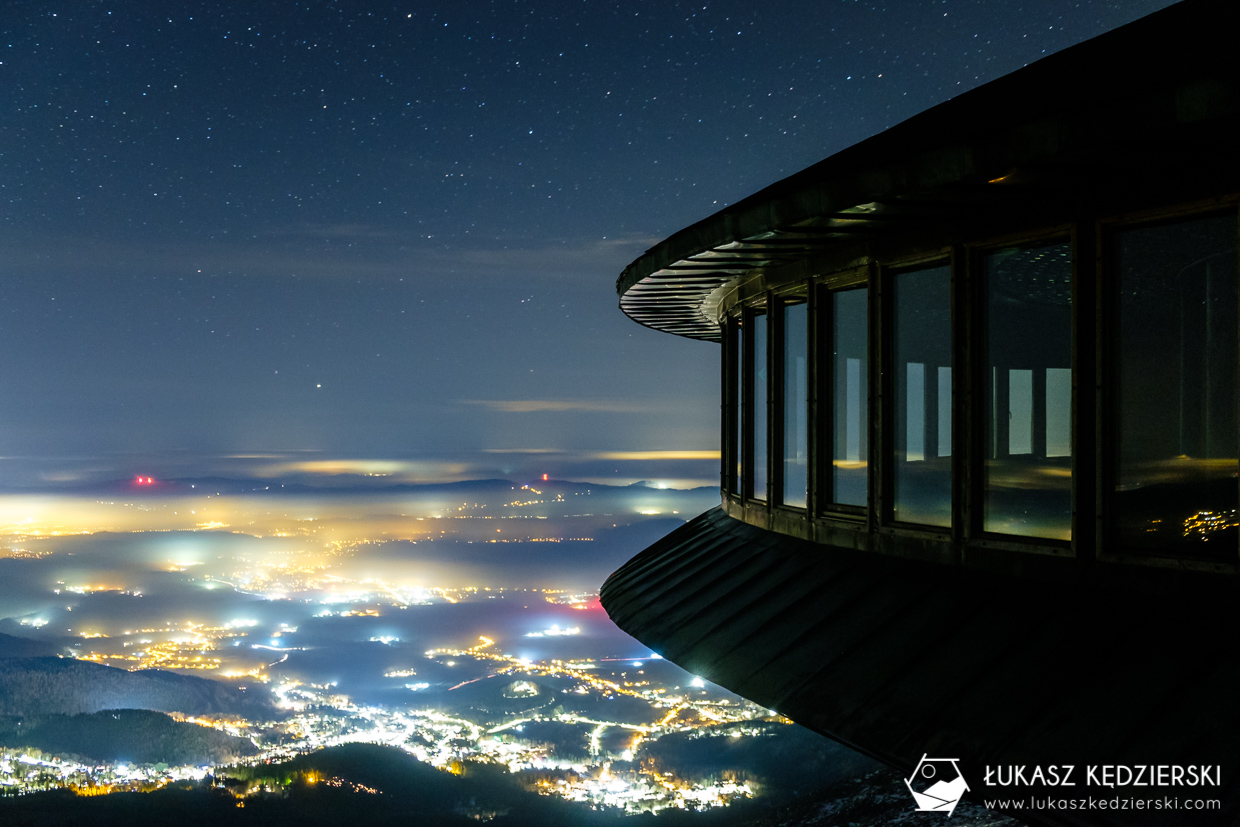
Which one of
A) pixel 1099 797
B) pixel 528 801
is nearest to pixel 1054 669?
pixel 1099 797

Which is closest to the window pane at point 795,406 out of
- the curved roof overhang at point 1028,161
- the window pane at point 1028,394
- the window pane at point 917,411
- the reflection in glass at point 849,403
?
the reflection in glass at point 849,403

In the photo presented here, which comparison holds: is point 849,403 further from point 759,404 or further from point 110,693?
point 110,693

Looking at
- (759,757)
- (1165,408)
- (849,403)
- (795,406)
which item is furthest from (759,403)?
(759,757)

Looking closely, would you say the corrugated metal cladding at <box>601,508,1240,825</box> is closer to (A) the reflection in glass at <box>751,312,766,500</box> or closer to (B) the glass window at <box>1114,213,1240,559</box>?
Result: (B) the glass window at <box>1114,213,1240,559</box>

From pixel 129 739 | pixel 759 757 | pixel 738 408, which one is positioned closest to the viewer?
pixel 738 408

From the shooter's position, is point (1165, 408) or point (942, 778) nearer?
point (942, 778)

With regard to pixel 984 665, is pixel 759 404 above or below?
above

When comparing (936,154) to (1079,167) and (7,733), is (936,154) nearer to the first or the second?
(1079,167)
